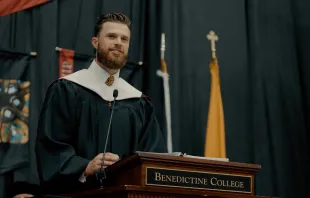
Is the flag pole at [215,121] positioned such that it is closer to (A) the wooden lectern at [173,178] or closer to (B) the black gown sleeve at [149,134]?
(B) the black gown sleeve at [149,134]

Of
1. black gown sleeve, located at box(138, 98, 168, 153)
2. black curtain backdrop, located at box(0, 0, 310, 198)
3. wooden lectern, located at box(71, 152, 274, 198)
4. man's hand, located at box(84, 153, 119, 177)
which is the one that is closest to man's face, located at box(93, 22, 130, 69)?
black gown sleeve, located at box(138, 98, 168, 153)

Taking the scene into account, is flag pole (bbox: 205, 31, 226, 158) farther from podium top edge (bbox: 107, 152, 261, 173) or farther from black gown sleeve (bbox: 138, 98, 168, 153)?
podium top edge (bbox: 107, 152, 261, 173)

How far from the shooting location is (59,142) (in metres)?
A: 3.72

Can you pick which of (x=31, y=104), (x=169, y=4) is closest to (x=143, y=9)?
(x=169, y=4)

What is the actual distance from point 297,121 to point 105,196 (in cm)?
432

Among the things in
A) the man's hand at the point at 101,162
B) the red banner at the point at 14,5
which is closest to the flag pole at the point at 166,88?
the red banner at the point at 14,5

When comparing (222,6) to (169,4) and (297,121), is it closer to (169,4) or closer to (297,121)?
(169,4)

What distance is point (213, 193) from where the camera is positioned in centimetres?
317

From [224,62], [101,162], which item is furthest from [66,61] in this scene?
[101,162]

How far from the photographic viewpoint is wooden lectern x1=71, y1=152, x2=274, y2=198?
3018 mm

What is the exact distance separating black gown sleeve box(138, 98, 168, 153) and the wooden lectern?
84 cm

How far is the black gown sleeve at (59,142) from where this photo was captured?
3.57 m

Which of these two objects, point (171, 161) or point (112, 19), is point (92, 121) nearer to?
point (112, 19)

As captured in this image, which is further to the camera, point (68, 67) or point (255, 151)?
point (255, 151)
